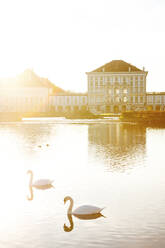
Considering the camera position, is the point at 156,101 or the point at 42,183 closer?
the point at 42,183

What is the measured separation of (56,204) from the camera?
1021 cm

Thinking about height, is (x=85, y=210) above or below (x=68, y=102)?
below

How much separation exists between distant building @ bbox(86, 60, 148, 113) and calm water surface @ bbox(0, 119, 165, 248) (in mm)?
104942

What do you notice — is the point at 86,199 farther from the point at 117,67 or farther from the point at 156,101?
the point at 117,67

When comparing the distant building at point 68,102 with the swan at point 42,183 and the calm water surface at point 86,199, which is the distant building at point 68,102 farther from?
the swan at point 42,183

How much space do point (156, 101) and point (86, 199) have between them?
113 meters

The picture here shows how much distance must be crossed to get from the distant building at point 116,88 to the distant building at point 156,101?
7.60ft

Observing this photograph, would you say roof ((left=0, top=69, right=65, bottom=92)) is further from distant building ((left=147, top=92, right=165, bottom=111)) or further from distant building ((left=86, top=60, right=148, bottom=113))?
distant building ((left=147, top=92, right=165, bottom=111))

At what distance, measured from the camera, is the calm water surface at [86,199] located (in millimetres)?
7785

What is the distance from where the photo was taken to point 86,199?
10.6 m

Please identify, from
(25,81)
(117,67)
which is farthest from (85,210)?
(25,81)

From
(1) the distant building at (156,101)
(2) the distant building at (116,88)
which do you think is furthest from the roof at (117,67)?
(1) the distant building at (156,101)

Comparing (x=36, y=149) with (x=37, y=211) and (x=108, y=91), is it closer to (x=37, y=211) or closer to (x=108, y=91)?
(x=37, y=211)

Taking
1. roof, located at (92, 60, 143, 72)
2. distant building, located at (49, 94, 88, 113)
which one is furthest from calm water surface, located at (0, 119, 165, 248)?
roof, located at (92, 60, 143, 72)
